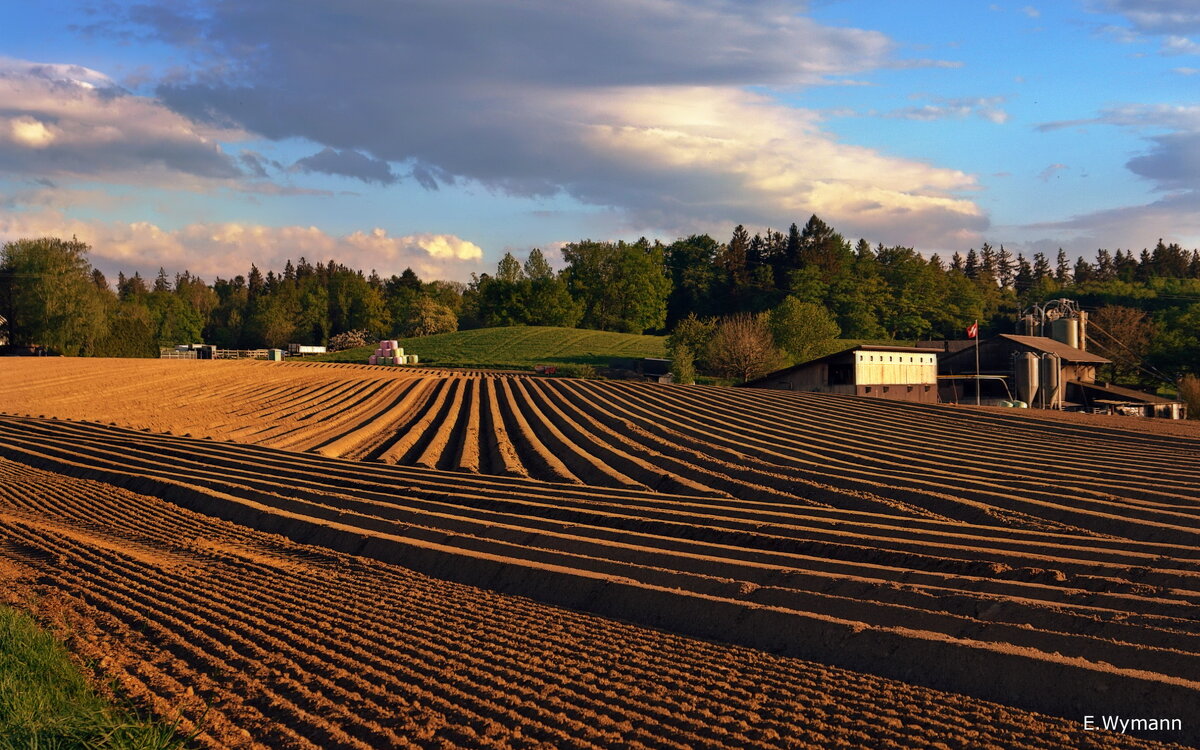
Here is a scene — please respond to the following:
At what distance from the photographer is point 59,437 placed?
25531mm

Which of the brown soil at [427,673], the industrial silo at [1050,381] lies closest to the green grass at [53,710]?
the brown soil at [427,673]

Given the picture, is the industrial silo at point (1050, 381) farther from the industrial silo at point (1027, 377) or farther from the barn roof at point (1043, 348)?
the barn roof at point (1043, 348)

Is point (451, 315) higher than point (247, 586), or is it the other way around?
point (451, 315)

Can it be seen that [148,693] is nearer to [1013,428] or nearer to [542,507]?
[542,507]

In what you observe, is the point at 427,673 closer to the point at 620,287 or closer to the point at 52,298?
the point at 52,298

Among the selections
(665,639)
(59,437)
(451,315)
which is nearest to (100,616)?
(665,639)

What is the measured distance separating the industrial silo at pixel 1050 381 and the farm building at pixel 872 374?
5.39 metres

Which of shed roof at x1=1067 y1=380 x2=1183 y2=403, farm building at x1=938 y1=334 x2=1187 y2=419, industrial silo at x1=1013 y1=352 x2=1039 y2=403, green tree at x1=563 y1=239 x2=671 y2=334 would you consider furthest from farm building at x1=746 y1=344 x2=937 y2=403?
green tree at x1=563 y1=239 x2=671 y2=334

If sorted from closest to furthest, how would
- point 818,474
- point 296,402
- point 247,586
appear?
point 247,586 < point 818,474 < point 296,402

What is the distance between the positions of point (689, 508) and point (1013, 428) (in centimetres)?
1747

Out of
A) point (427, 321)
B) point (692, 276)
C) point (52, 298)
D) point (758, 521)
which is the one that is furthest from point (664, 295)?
point (758, 521)

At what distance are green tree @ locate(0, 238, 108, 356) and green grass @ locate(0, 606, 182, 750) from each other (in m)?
68.2

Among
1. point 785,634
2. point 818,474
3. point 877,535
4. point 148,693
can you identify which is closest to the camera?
point 148,693

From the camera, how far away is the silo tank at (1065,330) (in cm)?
5269
